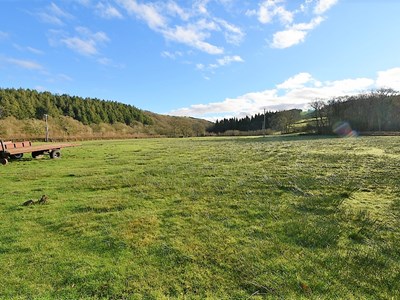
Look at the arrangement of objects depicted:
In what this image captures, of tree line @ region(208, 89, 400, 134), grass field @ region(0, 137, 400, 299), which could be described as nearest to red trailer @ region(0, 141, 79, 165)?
grass field @ region(0, 137, 400, 299)

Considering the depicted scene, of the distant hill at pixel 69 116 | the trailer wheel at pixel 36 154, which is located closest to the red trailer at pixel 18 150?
the trailer wheel at pixel 36 154

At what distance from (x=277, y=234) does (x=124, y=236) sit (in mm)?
3138

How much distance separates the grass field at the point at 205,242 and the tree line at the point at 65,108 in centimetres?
10617

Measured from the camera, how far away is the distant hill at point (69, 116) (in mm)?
90438

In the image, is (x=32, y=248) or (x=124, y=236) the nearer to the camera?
(x=32, y=248)

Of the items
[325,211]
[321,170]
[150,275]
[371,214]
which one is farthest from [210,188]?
[321,170]

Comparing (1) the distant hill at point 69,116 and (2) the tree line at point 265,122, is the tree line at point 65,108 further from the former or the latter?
(2) the tree line at point 265,122

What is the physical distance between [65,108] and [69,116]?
599 centimetres

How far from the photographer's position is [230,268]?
13.7ft

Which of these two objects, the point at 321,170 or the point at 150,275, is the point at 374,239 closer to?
the point at 150,275

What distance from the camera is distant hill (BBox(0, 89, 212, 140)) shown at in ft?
297

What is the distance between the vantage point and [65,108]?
4771 inches

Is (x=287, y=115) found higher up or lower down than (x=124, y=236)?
higher up

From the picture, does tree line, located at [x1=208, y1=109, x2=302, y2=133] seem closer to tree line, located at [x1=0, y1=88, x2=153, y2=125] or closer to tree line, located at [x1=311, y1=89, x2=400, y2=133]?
tree line, located at [x1=311, y1=89, x2=400, y2=133]
